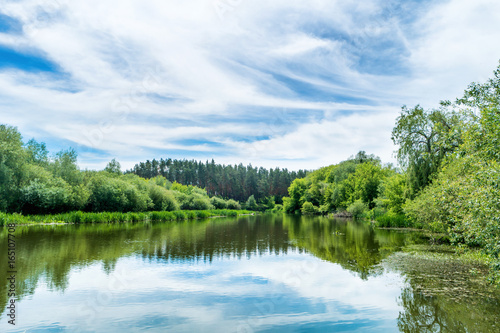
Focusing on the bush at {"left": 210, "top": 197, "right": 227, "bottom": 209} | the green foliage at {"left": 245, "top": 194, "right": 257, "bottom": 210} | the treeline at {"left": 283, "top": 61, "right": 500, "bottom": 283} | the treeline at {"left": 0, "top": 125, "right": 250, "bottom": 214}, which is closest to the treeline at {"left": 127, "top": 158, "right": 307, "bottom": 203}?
the green foliage at {"left": 245, "top": 194, "right": 257, "bottom": 210}

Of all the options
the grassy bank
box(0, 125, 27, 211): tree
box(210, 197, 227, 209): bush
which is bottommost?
the grassy bank

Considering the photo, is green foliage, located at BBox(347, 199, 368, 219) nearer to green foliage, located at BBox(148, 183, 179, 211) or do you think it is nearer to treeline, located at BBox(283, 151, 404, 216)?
treeline, located at BBox(283, 151, 404, 216)

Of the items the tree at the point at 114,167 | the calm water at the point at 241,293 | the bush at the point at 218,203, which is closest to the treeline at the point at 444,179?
the calm water at the point at 241,293

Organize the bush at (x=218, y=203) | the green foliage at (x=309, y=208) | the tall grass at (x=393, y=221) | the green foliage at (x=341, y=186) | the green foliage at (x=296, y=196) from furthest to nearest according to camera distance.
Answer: the green foliage at (x=296, y=196) → the green foliage at (x=309, y=208) → the bush at (x=218, y=203) → the green foliage at (x=341, y=186) → the tall grass at (x=393, y=221)

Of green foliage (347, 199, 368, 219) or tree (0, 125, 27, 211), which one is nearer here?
tree (0, 125, 27, 211)

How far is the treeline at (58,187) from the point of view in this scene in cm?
3578

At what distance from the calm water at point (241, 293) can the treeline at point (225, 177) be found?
8782cm

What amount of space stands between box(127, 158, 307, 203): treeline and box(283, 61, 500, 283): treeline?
24240 millimetres

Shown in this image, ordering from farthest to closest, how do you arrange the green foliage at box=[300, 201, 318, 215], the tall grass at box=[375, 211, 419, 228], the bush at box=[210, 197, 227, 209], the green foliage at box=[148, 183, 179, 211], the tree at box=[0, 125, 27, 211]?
the green foliage at box=[300, 201, 318, 215] → the bush at box=[210, 197, 227, 209] → the green foliage at box=[148, 183, 179, 211] → the tall grass at box=[375, 211, 419, 228] → the tree at box=[0, 125, 27, 211]

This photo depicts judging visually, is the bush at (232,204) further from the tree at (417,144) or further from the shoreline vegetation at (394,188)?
the tree at (417,144)

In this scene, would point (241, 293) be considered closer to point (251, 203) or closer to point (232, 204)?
point (232, 204)

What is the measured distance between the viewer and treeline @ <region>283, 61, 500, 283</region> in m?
8.86

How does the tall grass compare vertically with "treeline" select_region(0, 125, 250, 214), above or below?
below

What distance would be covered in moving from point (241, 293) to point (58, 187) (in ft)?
119
